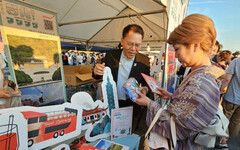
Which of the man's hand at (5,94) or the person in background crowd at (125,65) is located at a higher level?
Answer: the person in background crowd at (125,65)

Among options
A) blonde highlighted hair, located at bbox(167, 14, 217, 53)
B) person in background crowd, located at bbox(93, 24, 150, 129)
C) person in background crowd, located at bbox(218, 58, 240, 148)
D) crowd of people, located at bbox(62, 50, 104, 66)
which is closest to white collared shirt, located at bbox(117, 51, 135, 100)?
person in background crowd, located at bbox(93, 24, 150, 129)

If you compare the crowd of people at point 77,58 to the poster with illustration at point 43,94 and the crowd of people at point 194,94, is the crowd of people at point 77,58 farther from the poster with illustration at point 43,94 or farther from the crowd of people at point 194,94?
the crowd of people at point 194,94

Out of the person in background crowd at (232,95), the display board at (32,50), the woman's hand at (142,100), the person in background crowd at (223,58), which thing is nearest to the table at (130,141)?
the woman's hand at (142,100)

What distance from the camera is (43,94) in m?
1.21

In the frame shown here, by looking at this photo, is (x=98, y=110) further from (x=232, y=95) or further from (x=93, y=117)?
(x=232, y=95)

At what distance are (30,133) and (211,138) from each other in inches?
39.9

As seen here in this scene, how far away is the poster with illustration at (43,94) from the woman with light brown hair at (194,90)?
1.20 meters

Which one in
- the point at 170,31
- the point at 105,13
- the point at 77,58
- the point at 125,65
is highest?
the point at 105,13

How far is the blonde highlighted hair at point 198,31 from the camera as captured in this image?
1.88 feet

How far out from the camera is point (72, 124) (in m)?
0.74

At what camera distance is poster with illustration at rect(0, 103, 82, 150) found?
0.58 meters

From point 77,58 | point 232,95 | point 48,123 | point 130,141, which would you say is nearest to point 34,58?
point 48,123

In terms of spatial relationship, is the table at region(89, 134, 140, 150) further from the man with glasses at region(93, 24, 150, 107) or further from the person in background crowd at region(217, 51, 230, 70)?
the person in background crowd at region(217, 51, 230, 70)

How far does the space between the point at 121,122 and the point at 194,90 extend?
697 millimetres
